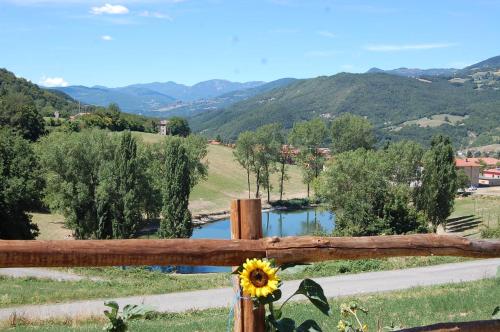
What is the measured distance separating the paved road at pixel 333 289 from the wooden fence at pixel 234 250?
882 cm

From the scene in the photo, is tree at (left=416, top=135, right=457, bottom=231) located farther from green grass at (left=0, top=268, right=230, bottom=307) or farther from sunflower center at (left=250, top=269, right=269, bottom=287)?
sunflower center at (left=250, top=269, right=269, bottom=287)

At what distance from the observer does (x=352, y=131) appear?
9006 centimetres

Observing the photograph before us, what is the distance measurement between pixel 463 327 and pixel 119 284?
54.6ft

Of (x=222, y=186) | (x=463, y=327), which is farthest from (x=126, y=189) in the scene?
(x=463, y=327)

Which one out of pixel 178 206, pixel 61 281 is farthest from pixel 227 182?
pixel 61 281

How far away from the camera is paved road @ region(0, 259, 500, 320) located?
13021 mm

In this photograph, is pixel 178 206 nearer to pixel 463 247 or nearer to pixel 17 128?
pixel 17 128

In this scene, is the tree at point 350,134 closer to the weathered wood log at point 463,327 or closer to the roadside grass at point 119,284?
the roadside grass at point 119,284

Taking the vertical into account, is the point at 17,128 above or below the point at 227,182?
above

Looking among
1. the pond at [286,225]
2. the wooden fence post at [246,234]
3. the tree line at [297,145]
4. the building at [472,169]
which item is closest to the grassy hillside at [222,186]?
the tree line at [297,145]

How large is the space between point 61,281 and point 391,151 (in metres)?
48.5

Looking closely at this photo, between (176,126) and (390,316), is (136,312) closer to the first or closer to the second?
(390,316)

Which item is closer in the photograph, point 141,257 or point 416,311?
point 141,257

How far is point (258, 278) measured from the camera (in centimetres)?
286
